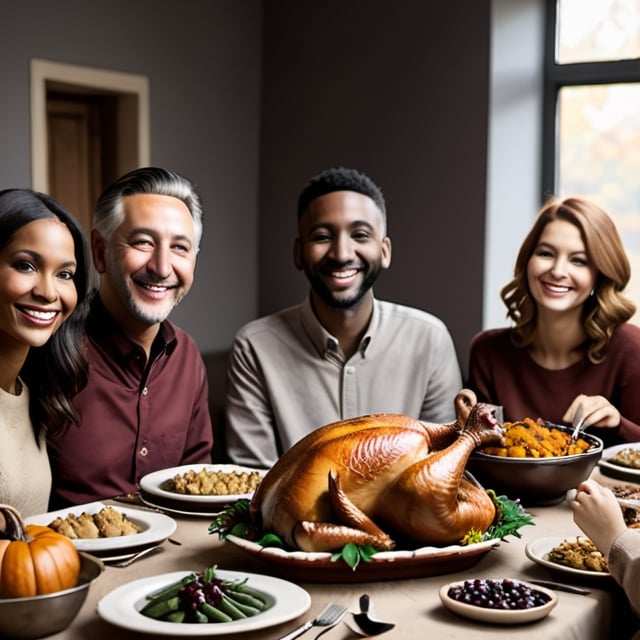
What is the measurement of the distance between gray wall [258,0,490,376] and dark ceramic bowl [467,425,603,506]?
270 cm

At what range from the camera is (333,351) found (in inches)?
121

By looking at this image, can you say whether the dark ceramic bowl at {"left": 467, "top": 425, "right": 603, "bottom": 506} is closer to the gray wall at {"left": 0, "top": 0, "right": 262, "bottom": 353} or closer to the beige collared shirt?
the beige collared shirt

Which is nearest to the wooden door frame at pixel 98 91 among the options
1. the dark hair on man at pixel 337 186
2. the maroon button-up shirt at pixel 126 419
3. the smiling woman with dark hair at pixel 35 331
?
the dark hair on man at pixel 337 186

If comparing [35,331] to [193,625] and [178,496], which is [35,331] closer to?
[178,496]

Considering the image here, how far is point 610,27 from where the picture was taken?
184 inches

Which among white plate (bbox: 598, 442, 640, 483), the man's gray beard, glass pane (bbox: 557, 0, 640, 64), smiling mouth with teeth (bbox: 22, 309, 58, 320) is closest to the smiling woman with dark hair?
smiling mouth with teeth (bbox: 22, 309, 58, 320)

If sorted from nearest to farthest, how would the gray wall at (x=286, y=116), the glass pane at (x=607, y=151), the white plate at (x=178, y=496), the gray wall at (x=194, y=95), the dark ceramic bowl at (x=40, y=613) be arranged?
1. the dark ceramic bowl at (x=40, y=613)
2. the white plate at (x=178, y=496)
3. the gray wall at (x=194, y=95)
4. the gray wall at (x=286, y=116)
5. the glass pane at (x=607, y=151)

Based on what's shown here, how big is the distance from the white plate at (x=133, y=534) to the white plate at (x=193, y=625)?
15 cm

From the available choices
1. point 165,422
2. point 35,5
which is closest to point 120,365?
point 165,422

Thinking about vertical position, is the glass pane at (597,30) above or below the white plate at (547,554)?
above

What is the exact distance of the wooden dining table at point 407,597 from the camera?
137cm

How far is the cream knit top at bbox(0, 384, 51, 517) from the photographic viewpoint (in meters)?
1.97

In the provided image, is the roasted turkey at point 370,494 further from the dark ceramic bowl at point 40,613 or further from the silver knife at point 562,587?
the dark ceramic bowl at point 40,613

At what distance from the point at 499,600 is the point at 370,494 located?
0.26 meters
